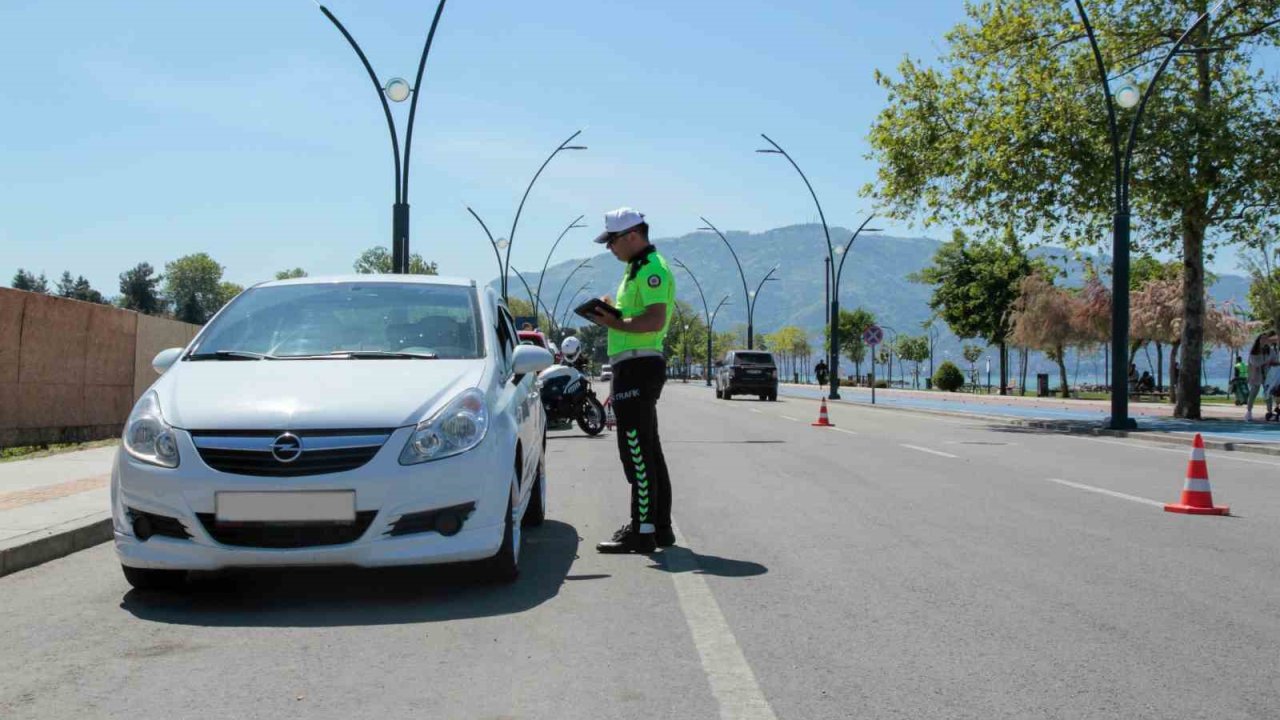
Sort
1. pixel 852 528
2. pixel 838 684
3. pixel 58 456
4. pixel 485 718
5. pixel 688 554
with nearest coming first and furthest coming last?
pixel 485 718, pixel 838 684, pixel 688 554, pixel 852 528, pixel 58 456

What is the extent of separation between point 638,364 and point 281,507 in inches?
92.2

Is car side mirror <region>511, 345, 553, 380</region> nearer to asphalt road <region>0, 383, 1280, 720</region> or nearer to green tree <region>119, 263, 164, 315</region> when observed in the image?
asphalt road <region>0, 383, 1280, 720</region>

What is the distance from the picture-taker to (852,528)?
765 centimetres

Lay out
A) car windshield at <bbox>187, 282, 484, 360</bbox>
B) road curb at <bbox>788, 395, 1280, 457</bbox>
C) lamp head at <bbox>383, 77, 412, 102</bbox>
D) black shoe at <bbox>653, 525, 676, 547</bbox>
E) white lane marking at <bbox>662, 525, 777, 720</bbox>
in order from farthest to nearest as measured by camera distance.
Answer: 1. lamp head at <bbox>383, 77, 412, 102</bbox>
2. road curb at <bbox>788, 395, 1280, 457</bbox>
3. black shoe at <bbox>653, 525, 676, 547</bbox>
4. car windshield at <bbox>187, 282, 484, 360</bbox>
5. white lane marking at <bbox>662, 525, 777, 720</bbox>

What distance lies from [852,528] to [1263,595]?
266cm

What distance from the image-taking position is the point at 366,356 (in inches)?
241

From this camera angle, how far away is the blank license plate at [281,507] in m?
4.97

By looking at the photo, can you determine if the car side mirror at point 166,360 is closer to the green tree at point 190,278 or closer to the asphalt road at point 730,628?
the asphalt road at point 730,628

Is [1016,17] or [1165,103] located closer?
[1165,103]

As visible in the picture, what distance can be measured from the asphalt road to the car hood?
2.81 feet

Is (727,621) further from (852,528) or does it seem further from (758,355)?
(758,355)

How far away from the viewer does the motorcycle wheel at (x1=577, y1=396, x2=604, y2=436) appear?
728 inches

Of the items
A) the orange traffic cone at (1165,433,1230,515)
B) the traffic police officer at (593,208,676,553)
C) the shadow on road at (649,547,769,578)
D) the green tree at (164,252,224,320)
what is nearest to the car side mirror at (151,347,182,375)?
the traffic police officer at (593,208,676,553)

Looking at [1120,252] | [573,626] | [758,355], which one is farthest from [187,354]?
[758,355]
